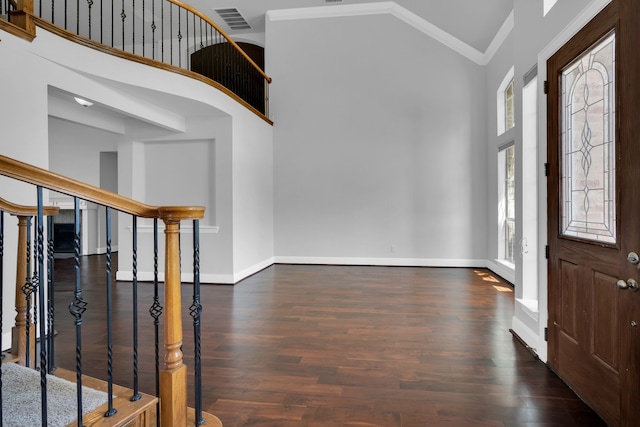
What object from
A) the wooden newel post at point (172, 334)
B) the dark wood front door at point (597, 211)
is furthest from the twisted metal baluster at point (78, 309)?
the dark wood front door at point (597, 211)

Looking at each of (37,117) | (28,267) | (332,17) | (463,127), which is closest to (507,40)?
(463,127)

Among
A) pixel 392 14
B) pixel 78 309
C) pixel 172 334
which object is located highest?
pixel 392 14

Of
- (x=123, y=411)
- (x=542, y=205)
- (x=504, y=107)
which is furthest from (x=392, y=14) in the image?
(x=123, y=411)

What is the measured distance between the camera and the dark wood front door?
1938 millimetres

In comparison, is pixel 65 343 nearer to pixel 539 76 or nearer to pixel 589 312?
pixel 589 312

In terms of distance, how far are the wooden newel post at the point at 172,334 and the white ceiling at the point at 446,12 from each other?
19.8 ft

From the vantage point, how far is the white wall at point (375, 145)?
734cm

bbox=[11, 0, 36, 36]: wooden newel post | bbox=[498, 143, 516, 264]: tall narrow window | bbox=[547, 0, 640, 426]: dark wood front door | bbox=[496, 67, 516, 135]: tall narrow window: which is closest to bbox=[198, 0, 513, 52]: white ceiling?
bbox=[496, 67, 516, 135]: tall narrow window

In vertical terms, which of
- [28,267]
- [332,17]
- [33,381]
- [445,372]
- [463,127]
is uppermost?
[332,17]

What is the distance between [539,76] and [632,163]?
1425 millimetres

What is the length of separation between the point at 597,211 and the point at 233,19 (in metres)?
7.65

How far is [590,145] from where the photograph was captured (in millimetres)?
2385

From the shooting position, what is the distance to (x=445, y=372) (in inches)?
109

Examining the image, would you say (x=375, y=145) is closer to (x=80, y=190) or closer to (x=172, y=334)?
(x=172, y=334)
